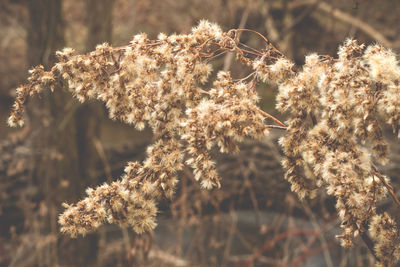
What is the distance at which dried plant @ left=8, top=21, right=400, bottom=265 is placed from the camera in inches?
29.4

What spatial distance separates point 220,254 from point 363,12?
3.10m

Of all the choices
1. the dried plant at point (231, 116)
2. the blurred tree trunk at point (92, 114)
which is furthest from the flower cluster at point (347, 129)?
the blurred tree trunk at point (92, 114)

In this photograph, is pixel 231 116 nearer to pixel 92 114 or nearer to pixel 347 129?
pixel 347 129

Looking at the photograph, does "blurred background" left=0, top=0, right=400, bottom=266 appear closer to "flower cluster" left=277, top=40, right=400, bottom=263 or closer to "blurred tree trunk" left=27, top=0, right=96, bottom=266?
"blurred tree trunk" left=27, top=0, right=96, bottom=266

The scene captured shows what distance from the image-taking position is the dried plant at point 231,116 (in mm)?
747

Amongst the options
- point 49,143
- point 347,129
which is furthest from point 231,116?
point 49,143

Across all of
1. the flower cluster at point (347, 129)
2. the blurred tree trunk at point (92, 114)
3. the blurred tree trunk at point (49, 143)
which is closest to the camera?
the flower cluster at point (347, 129)

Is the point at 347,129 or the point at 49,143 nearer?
the point at 347,129

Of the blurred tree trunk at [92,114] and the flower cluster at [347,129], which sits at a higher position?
the blurred tree trunk at [92,114]

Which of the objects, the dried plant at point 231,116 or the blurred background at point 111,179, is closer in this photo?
the dried plant at point 231,116

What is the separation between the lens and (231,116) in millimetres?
749

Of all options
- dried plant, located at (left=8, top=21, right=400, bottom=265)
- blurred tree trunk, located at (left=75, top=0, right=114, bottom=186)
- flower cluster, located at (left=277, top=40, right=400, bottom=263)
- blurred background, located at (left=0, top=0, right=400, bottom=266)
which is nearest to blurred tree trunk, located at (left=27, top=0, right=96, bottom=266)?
blurred background, located at (left=0, top=0, right=400, bottom=266)

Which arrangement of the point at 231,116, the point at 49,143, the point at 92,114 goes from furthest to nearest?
the point at 92,114, the point at 49,143, the point at 231,116

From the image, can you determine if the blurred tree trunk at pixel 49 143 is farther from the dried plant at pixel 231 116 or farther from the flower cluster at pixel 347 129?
the flower cluster at pixel 347 129
